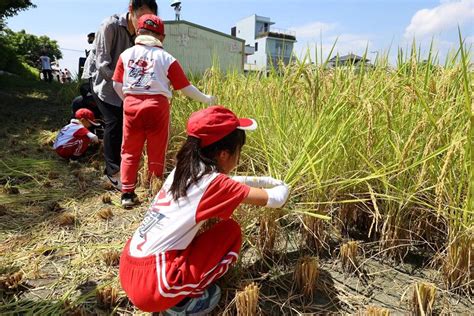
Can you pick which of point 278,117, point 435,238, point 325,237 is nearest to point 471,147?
point 435,238

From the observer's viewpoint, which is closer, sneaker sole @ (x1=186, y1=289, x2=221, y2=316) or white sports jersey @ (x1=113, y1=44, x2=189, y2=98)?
sneaker sole @ (x1=186, y1=289, x2=221, y2=316)

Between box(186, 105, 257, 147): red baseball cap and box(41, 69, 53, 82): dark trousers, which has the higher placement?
box(41, 69, 53, 82): dark trousers

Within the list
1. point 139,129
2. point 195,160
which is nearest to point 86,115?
point 139,129

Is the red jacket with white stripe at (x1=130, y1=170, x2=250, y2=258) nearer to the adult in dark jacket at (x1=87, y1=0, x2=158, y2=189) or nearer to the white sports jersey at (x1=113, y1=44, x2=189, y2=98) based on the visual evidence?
the white sports jersey at (x1=113, y1=44, x2=189, y2=98)

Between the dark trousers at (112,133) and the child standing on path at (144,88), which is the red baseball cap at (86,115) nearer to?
the dark trousers at (112,133)

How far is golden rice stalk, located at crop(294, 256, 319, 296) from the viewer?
1372 millimetres

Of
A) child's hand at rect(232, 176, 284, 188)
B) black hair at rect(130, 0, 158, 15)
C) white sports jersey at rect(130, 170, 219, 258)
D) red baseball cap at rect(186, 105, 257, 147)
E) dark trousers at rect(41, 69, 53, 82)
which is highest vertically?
black hair at rect(130, 0, 158, 15)

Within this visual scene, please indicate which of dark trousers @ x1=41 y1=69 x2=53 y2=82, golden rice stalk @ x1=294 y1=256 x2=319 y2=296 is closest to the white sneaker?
golden rice stalk @ x1=294 y1=256 x2=319 y2=296

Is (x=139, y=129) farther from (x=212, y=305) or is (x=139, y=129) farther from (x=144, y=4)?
(x=212, y=305)

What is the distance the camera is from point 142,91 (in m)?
2.29

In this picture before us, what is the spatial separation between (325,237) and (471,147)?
696mm

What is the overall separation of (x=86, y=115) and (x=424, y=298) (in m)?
3.30

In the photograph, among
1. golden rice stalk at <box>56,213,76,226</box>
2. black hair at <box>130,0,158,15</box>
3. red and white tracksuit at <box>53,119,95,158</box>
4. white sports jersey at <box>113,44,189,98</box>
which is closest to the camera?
golden rice stalk at <box>56,213,76,226</box>

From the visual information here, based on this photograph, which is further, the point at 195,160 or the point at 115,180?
the point at 115,180
